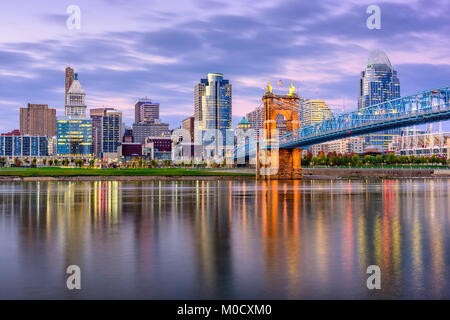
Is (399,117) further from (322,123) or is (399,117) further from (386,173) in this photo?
(386,173)

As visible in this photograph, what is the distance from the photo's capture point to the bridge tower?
9519 cm

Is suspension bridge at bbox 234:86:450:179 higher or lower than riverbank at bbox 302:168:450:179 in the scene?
higher

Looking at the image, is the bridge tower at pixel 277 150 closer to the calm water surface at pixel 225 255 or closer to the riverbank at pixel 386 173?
the riverbank at pixel 386 173

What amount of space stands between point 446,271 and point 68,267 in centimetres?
950

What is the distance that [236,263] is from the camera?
42.4ft

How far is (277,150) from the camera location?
97.1 metres

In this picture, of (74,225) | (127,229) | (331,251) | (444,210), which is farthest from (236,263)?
(444,210)

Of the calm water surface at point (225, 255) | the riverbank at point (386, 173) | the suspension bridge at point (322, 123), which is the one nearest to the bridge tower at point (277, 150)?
the suspension bridge at point (322, 123)

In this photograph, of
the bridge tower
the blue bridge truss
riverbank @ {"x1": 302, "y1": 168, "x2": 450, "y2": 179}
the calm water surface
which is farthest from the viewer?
riverbank @ {"x1": 302, "y1": 168, "x2": 450, "y2": 179}

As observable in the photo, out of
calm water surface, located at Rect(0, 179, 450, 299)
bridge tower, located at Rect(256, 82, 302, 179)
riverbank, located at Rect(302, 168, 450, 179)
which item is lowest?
calm water surface, located at Rect(0, 179, 450, 299)

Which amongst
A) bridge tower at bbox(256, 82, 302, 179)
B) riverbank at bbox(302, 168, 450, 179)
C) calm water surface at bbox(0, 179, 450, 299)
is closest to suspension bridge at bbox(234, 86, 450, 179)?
bridge tower at bbox(256, 82, 302, 179)

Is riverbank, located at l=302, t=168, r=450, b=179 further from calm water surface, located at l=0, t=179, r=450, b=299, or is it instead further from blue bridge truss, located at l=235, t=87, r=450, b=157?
calm water surface, located at l=0, t=179, r=450, b=299

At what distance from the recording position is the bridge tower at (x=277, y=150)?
312ft

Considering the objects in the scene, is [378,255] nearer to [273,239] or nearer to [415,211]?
[273,239]
